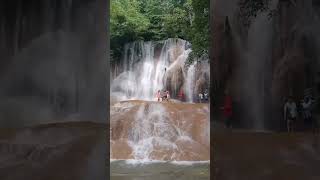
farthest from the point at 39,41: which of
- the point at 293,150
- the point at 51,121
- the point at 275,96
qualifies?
the point at 293,150

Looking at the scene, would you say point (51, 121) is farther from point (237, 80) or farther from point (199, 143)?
point (199, 143)

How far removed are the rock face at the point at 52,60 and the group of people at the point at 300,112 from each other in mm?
3019

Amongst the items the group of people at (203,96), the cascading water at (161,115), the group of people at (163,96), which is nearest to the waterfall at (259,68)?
the cascading water at (161,115)

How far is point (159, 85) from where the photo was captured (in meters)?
21.9

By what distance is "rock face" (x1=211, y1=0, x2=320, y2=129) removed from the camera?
21.6 ft

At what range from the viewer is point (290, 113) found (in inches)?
261

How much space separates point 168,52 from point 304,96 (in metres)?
16.0

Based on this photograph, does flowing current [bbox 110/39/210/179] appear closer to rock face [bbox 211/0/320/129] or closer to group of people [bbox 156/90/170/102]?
group of people [bbox 156/90/170/102]

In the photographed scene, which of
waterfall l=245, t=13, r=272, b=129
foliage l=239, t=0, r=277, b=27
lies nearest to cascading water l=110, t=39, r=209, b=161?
waterfall l=245, t=13, r=272, b=129

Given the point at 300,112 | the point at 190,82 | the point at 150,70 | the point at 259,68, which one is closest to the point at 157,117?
the point at 190,82

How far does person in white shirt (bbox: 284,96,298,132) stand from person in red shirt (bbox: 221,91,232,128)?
86 cm

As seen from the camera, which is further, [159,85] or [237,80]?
[159,85]

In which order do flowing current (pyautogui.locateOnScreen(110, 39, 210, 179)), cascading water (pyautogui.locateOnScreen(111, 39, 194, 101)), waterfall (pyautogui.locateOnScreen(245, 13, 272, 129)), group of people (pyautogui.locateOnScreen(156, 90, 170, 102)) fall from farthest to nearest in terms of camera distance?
cascading water (pyautogui.locateOnScreen(111, 39, 194, 101)) < group of people (pyautogui.locateOnScreen(156, 90, 170, 102)) < flowing current (pyautogui.locateOnScreen(110, 39, 210, 179)) < waterfall (pyautogui.locateOnScreen(245, 13, 272, 129))

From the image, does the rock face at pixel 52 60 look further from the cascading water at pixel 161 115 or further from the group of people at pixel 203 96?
the group of people at pixel 203 96
